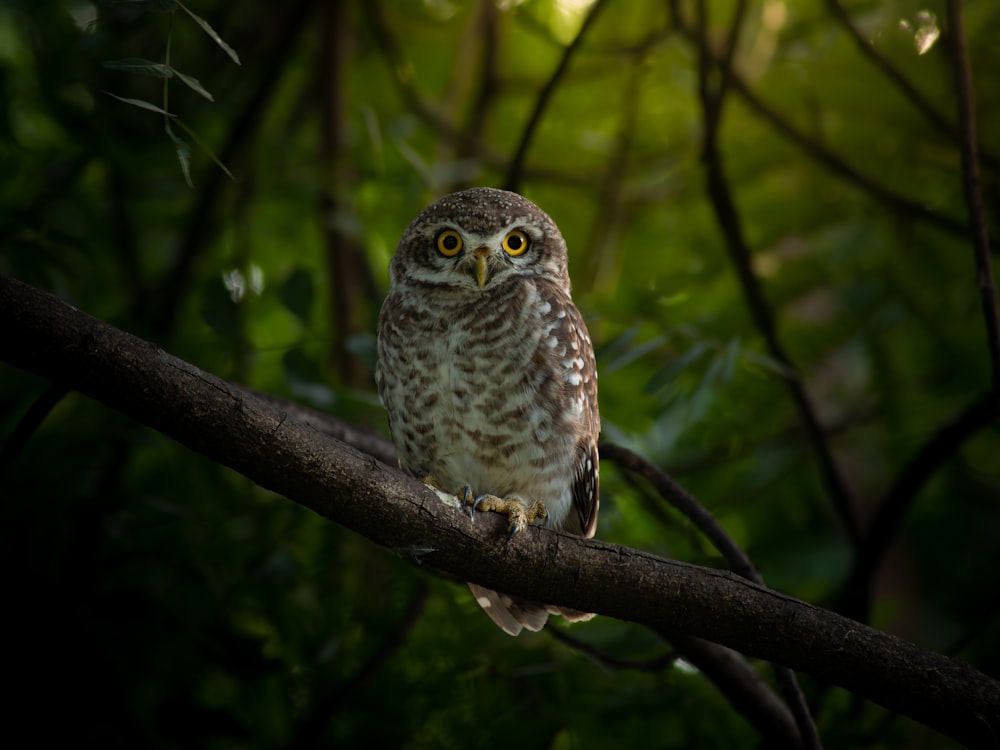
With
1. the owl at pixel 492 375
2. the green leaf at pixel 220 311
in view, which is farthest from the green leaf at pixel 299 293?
the owl at pixel 492 375

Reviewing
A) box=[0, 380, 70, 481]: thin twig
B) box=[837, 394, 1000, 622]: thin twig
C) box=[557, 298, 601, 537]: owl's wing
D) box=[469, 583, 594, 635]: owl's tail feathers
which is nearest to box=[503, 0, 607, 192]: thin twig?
box=[557, 298, 601, 537]: owl's wing

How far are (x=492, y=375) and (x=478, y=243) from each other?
38cm

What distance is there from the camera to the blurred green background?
2.66m

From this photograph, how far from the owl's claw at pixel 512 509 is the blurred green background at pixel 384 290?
1.08 feet

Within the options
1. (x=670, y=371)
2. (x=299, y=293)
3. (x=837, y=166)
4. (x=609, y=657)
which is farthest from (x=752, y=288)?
(x=299, y=293)

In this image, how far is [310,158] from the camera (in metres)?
4.43

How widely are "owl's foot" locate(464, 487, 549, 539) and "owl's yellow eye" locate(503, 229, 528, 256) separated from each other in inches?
27.2

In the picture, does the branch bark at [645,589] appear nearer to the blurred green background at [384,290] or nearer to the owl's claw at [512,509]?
the owl's claw at [512,509]

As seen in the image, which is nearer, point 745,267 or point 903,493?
point 903,493

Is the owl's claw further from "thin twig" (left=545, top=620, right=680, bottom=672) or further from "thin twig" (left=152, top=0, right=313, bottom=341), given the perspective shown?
"thin twig" (left=152, top=0, right=313, bottom=341)

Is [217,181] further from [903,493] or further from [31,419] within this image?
[903,493]

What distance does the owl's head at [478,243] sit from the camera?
8.80ft

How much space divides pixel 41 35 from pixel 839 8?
2395mm

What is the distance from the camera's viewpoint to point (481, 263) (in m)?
2.65
